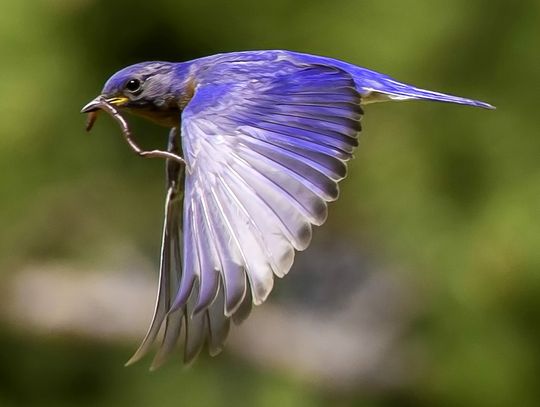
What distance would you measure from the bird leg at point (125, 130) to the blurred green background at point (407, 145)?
166 cm

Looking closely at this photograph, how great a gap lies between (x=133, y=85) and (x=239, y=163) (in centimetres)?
70

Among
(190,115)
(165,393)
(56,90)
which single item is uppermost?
(190,115)

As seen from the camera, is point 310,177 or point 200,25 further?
point 200,25

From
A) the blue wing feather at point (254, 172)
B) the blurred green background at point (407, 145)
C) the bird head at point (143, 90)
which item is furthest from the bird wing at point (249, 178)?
the blurred green background at point (407, 145)

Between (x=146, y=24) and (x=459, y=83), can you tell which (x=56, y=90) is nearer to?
(x=146, y=24)

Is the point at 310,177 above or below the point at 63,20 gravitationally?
above

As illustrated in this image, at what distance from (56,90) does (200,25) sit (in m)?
0.54

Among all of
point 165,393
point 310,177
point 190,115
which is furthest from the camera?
point 165,393

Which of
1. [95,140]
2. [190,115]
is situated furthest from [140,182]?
[190,115]

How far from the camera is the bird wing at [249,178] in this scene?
3023 millimetres

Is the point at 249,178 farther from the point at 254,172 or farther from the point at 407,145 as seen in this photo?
the point at 407,145

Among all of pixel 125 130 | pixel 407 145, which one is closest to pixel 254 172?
pixel 125 130

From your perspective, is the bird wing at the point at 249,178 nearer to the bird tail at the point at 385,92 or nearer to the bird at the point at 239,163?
the bird at the point at 239,163

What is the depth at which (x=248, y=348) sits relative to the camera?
6.21 meters
